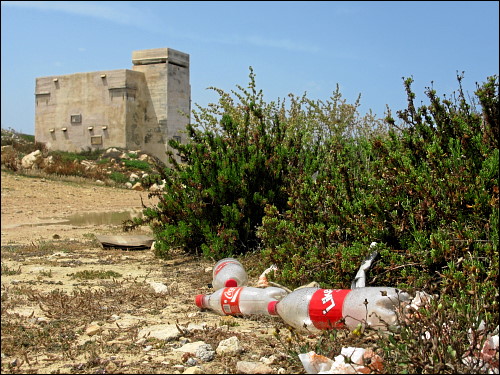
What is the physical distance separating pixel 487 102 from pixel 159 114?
24.0 meters

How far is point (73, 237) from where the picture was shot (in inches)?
355

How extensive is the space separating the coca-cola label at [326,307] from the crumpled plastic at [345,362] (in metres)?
0.53

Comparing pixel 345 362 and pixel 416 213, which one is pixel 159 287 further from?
pixel 345 362

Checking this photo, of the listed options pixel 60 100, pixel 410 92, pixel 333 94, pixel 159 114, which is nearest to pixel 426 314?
pixel 410 92

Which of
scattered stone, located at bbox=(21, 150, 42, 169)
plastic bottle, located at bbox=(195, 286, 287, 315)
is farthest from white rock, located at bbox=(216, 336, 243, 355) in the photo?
scattered stone, located at bbox=(21, 150, 42, 169)

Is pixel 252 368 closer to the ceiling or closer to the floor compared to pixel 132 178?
closer to the floor

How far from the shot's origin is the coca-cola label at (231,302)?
3988 mm

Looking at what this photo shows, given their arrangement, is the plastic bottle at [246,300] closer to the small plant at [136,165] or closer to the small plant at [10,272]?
the small plant at [10,272]

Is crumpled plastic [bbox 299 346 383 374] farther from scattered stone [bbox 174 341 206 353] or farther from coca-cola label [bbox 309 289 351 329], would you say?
scattered stone [bbox 174 341 206 353]

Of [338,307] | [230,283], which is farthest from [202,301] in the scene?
[338,307]

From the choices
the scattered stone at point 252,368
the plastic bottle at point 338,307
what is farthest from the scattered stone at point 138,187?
the scattered stone at point 252,368

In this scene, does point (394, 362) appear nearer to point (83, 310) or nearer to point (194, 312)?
point (194, 312)

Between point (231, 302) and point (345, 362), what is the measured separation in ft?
4.98

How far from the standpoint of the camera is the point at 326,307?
340cm
